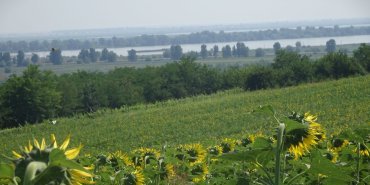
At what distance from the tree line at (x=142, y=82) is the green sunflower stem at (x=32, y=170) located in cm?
3842

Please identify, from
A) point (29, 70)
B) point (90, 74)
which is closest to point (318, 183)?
point (29, 70)

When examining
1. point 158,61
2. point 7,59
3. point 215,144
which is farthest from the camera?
point 158,61

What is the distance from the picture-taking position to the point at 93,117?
3616 centimetres

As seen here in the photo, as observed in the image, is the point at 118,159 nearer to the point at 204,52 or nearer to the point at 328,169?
the point at 328,169

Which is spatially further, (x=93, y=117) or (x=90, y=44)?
(x=90, y=44)

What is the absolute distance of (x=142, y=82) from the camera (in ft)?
196

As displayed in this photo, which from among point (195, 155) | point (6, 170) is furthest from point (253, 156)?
point (195, 155)

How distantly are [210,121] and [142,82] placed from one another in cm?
3531

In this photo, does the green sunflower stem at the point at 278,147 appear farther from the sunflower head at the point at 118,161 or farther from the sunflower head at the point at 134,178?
the sunflower head at the point at 118,161

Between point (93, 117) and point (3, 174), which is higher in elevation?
point (3, 174)

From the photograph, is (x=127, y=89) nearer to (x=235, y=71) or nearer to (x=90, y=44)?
(x=235, y=71)

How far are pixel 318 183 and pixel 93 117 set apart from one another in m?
35.0

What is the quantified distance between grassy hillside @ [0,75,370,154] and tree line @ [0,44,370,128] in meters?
9.20

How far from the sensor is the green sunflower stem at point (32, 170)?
2.36 feet
